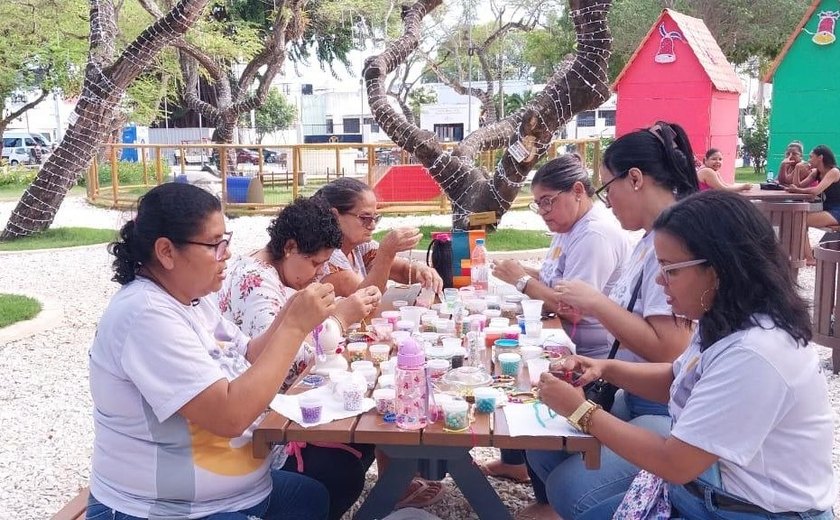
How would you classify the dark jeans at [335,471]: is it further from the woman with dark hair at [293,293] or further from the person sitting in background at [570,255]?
the person sitting in background at [570,255]

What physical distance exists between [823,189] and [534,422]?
8831 mm

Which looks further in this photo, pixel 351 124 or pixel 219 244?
pixel 351 124

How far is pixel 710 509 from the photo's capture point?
73.9 inches

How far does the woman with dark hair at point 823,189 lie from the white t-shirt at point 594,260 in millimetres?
6345

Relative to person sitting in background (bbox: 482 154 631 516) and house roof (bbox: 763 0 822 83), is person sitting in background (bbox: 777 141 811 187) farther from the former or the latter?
person sitting in background (bbox: 482 154 631 516)

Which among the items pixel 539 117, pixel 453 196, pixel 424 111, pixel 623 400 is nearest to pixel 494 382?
pixel 623 400

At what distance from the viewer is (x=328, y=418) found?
6.92 ft

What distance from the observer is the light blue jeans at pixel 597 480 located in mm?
2287

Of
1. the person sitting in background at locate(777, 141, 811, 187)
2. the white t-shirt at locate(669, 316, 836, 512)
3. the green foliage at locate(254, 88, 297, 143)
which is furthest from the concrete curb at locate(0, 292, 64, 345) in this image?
the green foliage at locate(254, 88, 297, 143)

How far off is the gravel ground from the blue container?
18.5ft

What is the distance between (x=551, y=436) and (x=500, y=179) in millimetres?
7664

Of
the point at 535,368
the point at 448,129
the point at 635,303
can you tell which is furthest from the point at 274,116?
the point at 535,368

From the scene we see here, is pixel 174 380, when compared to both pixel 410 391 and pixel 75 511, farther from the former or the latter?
pixel 75 511

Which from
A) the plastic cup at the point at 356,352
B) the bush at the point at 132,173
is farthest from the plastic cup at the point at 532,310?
the bush at the point at 132,173
